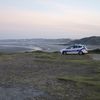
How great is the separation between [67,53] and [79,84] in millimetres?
33490

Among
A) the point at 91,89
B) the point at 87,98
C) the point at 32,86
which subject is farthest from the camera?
the point at 32,86

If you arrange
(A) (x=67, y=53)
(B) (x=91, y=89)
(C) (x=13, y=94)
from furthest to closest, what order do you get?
(A) (x=67, y=53) → (B) (x=91, y=89) → (C) (x=13, y=94)

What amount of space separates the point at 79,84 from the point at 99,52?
37862mm

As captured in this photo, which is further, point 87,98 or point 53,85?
point 53,85

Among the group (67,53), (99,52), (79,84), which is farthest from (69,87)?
(99,52)

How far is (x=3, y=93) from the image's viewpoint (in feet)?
48.3

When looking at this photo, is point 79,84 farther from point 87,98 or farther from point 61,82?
point 87,98

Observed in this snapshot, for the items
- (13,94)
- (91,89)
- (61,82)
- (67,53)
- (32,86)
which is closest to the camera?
(13,94)

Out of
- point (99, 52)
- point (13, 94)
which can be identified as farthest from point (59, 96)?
point (99, 52)

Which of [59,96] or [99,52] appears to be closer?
[59,96]

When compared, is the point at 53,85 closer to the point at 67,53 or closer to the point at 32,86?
the point at 32,86

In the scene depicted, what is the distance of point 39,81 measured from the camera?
18.8m

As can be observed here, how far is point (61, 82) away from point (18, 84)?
266cm

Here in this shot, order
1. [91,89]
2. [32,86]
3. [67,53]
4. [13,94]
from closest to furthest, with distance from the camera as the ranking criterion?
[13,94]
[91,89]
[32,86]
[67,53]
